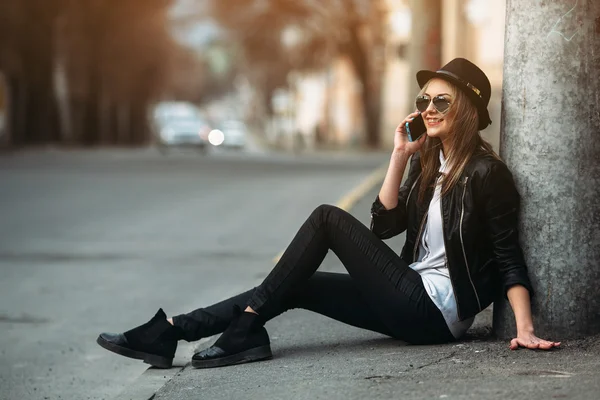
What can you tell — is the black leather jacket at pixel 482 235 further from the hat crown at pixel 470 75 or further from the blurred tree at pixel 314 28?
the blurred tree at pixel 314 28

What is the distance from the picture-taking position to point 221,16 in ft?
148

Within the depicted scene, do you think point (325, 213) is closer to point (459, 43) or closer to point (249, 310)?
point (249, 310)

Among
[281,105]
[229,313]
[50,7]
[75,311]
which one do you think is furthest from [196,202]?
[281,105]

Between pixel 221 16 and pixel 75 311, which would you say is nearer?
pixel 75 311

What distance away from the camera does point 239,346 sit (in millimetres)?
5207

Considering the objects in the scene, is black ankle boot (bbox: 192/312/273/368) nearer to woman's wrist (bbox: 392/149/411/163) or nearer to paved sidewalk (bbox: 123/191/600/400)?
paved sidewalk (bbox: 123/191/600/400)

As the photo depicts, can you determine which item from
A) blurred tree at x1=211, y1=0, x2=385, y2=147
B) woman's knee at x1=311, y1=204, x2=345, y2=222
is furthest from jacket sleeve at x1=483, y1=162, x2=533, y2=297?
blurred tree at x1=211, y1=0, x2=385, y2=147

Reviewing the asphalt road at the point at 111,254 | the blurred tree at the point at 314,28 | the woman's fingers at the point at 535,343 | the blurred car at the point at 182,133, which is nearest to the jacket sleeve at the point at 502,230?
the woman's fingers at the point at 535,343

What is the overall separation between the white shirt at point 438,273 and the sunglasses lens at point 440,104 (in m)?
0.23

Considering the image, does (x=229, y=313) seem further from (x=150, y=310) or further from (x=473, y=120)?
(x=150, y=310)

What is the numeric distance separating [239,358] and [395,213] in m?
0.91

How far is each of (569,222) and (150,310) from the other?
13.9ft

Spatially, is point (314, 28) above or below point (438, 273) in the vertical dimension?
above

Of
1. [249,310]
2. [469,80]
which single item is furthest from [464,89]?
[249,310]
